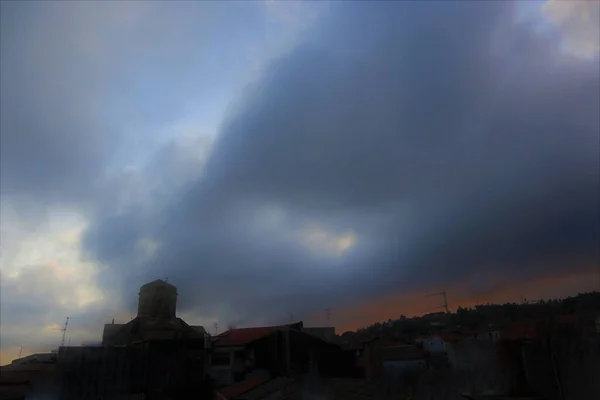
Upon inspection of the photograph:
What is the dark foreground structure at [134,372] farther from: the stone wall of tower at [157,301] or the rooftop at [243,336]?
the stone wall of tower at [157,301]

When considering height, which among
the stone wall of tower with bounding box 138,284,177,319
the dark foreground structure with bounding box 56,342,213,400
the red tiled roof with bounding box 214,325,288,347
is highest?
the stone wall of tower with bounding box 138,284,177,319

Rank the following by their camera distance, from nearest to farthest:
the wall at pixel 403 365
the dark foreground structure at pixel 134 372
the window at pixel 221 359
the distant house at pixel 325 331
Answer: the dark foreground structure at pixel 134 372, the window at pixel 221 359, the wall at pixel 403 365, the distant house at pixel 325 331

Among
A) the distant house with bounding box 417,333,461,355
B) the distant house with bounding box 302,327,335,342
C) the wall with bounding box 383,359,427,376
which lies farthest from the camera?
the distant house with bounding box 302,327,335,342

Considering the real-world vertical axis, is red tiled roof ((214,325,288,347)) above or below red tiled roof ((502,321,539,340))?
above

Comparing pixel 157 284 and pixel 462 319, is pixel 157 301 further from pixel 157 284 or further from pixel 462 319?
pixel 462 319

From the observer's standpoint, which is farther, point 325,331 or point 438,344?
point 325,331

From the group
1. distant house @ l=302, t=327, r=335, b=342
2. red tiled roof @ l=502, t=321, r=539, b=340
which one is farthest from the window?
distant house @ l=302, t=327, r=335, b=342

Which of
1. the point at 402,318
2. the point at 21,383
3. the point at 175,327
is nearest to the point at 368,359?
the point at 175,327

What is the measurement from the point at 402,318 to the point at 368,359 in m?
92.6

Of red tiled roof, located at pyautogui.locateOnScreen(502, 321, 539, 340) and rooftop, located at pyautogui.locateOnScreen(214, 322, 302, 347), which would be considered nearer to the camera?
red tiled roof, located at pyautogui.locateOnScreen(502, 321, 539, 340)

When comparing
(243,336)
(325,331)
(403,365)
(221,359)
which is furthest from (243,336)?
(325,331)

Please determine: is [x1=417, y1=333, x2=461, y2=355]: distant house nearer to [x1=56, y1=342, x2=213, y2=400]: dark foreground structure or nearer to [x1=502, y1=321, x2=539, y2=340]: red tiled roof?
[x1=502, y1=321, x2=539, y2=340]: red tiled roof

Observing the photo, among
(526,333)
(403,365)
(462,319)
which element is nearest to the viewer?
(526,333)

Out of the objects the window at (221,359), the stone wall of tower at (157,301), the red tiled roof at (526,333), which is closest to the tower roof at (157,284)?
the stone wall of tower at (157,301)
